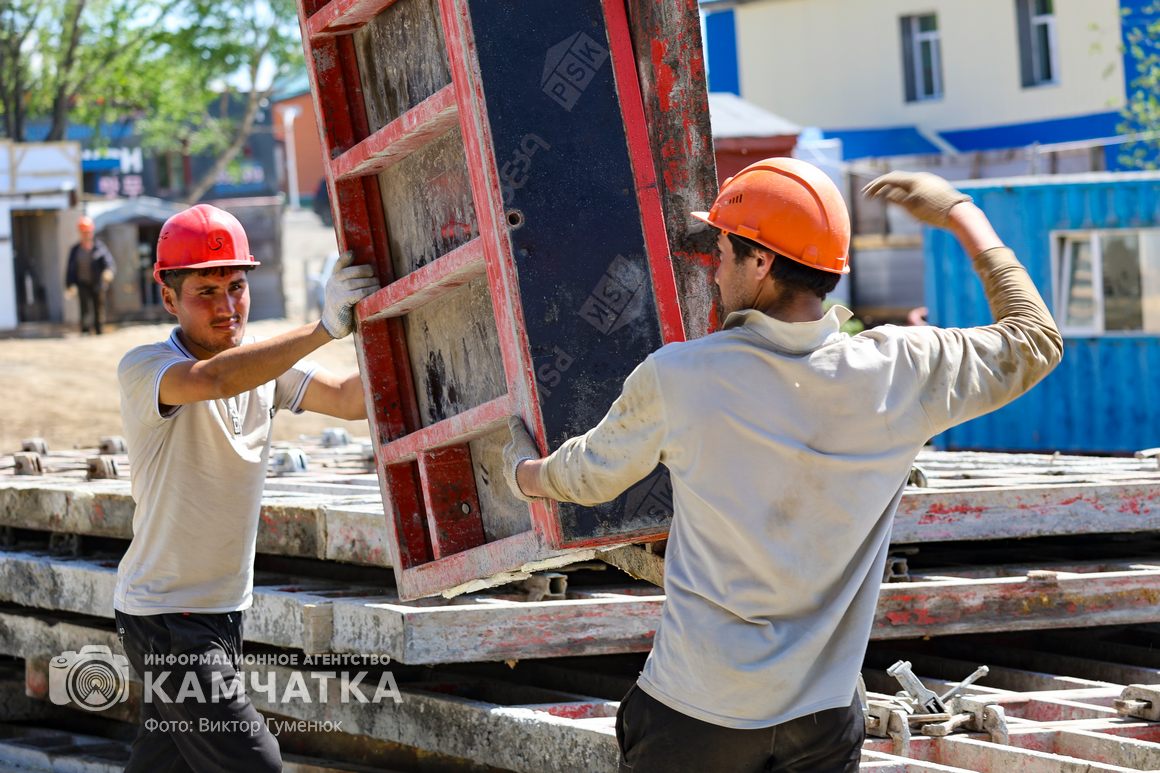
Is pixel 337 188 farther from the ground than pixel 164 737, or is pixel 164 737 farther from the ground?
pixel 337 188

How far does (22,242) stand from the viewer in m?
28.5

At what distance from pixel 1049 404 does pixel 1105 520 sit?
860 centimetres

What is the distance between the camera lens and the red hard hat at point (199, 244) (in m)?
4.25

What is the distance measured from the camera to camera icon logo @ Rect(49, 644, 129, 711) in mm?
5766

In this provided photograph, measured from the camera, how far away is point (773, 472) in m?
2.91

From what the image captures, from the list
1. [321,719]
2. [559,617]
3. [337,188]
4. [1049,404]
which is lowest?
[1049,404]

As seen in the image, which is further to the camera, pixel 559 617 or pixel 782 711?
pixel 559 617

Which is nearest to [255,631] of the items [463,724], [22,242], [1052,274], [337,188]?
[463,724]

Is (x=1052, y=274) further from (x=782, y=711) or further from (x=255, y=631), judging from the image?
A: (x=782, y=711)

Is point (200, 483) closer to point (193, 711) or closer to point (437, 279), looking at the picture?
point (193, 711)

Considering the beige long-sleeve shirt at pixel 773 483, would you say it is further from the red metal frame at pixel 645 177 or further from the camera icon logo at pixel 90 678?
the camera icon logo at pixel 90 678
